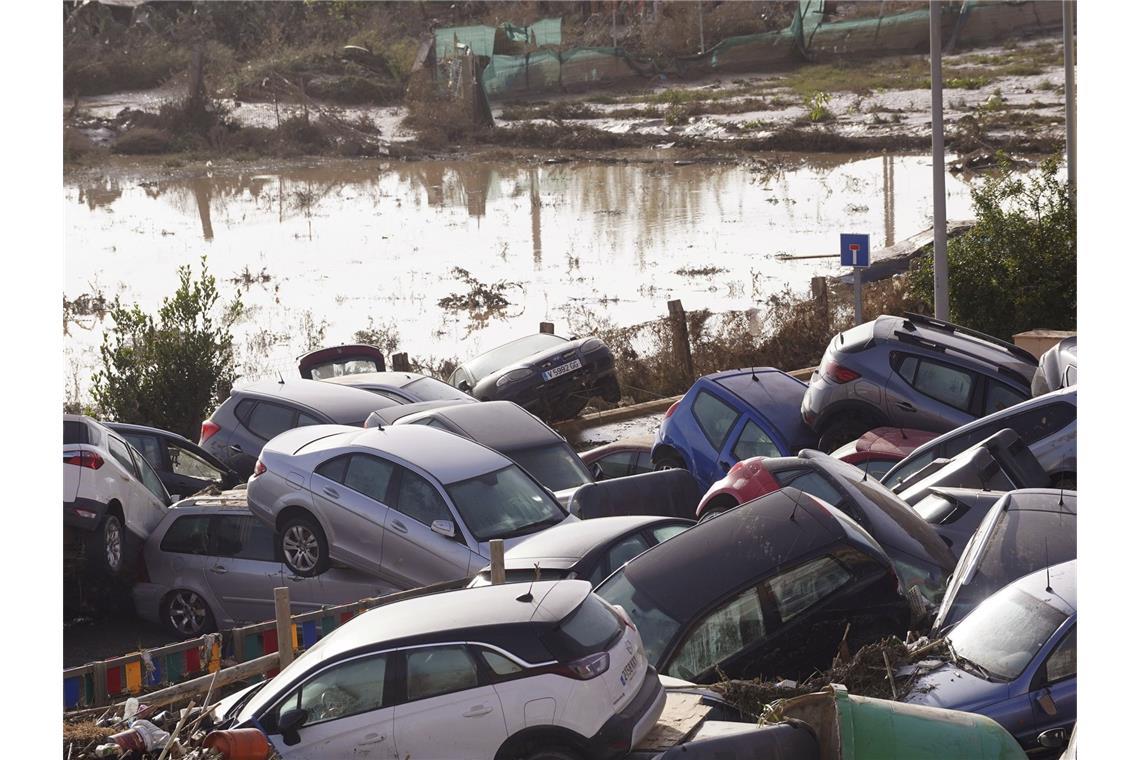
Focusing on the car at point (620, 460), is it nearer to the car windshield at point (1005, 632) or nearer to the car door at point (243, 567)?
the car door at point (243, 567)

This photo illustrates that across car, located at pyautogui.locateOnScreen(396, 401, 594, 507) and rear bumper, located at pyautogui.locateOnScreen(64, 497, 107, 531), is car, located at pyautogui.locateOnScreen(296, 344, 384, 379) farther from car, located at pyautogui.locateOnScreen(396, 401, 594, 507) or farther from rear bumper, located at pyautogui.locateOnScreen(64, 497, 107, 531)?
rear bumper, located at pyautogui.locateOnScreen(64, 497, 107, 531)

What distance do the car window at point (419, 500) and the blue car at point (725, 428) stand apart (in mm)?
3655

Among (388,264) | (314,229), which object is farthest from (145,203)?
(388,264)

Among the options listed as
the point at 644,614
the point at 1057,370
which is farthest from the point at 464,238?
the point at 644,614

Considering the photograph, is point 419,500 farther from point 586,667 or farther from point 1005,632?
point 1005,632

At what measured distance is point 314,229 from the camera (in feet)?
127

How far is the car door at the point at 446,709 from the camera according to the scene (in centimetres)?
698

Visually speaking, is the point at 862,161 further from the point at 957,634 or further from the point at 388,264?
the point at 957,634

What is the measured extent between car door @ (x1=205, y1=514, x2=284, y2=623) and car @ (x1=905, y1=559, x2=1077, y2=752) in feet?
19.6

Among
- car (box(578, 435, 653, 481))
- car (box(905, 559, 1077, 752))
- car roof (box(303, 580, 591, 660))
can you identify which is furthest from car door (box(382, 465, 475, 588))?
car (box(905, 559, 1077, 752))

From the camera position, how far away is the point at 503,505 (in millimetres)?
11398

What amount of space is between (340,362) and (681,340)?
5.04 metres

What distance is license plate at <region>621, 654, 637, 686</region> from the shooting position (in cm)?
713

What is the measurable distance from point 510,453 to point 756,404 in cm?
278
